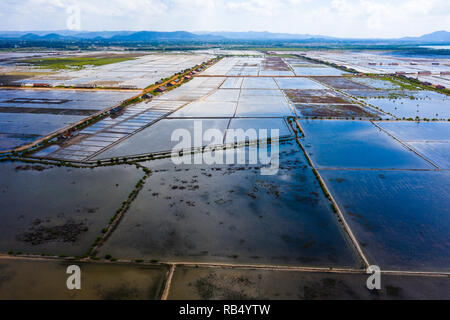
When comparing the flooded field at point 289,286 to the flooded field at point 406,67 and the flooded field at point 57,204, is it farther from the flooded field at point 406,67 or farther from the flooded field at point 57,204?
the flooded field at point 406,67

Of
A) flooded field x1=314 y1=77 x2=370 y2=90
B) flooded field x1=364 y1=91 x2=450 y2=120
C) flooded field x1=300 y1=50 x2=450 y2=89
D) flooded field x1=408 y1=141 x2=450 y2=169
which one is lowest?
flooded field x1=408 y1=141 x2=450 y2=169

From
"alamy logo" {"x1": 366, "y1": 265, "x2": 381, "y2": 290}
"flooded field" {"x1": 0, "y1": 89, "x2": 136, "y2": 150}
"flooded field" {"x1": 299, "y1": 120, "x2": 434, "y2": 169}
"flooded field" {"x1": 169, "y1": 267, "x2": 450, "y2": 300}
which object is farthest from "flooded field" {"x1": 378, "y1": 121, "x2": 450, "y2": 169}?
"flooded field" {"x1": 0, "y1": 89, "x2": 136, "y2": 150}

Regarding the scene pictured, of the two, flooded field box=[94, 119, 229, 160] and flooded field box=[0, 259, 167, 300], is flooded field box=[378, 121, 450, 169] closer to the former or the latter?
flooded field box=[94, 119, 229, 160]

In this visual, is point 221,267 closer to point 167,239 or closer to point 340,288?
point 167,239

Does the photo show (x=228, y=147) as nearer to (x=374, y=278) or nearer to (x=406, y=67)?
(x=374, y=278)

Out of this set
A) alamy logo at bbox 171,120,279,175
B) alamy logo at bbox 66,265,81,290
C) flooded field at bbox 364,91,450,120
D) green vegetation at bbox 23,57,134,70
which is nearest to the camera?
alamy logo at bbox 66,265,81,290

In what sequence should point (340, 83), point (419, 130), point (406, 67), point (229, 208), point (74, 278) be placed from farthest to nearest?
point (406, 67) < point (340, 83) < point (419, 130) < point (229, 208) < point (74, 278)

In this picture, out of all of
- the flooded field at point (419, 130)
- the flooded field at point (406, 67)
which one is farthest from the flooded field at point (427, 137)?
the flooded field at point (406, 67)

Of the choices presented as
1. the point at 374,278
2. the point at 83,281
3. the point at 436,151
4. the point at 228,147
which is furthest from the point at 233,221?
the point at 436,151
